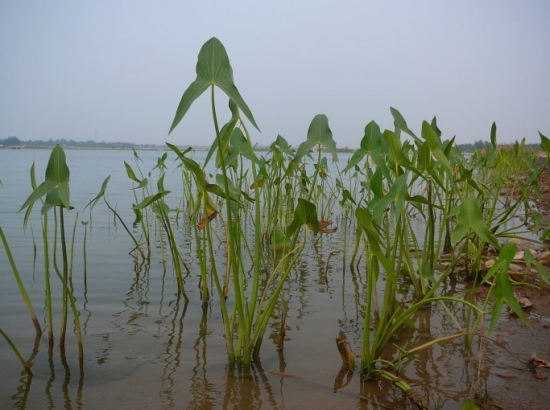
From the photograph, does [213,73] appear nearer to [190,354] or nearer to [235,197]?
[235,197]

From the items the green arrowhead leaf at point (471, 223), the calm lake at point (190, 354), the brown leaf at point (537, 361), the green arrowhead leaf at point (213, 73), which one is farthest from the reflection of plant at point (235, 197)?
the brown leaf at point (537, 361)

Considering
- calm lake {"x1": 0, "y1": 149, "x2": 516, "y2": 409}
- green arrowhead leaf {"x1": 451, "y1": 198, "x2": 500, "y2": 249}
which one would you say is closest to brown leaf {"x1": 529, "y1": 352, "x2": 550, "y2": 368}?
calm lake {"x1": 0, "y1": 149, "x2": 516, "y2": 409}

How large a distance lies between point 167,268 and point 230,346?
1443 millimetres

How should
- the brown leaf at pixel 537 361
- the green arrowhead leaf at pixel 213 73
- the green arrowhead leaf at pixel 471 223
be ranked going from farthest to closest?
the brown leaf at pixel 537 361
the green arrowhead leaf at pixel 471 223
the green arrowhead leaf at pixel 213 73

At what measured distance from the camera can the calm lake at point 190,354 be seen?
1393 millimetres

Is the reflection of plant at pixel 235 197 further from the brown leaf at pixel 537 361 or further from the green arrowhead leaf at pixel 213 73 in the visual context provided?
the brown leaf at pixel 537 361

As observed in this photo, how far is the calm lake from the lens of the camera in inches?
54.8

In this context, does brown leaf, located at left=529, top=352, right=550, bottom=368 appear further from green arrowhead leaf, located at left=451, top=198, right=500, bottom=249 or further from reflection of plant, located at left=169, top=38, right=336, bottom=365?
reflection of plant, located at left=169, top=38, right=336, bottom=365

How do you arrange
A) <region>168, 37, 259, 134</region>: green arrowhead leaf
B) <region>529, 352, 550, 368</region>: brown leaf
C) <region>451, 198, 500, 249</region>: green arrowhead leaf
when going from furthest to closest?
<region>529, 352, 550, 368</region>: brown leaf
<region>451, 198, 500, 249</region>: green arrowhead leaf
<region>168, 37, 259, 134</region>: green arrowhead leaf

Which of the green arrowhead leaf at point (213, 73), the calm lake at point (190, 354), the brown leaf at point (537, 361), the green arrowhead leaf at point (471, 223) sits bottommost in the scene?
the calm lake at point (190, 354)

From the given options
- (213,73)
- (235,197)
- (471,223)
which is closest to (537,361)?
(471,223)

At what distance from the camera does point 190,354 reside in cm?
171

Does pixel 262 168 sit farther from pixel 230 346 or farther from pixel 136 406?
pixel 136 406

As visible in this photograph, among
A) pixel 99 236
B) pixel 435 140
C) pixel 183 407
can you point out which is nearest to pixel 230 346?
pixel 183 407
